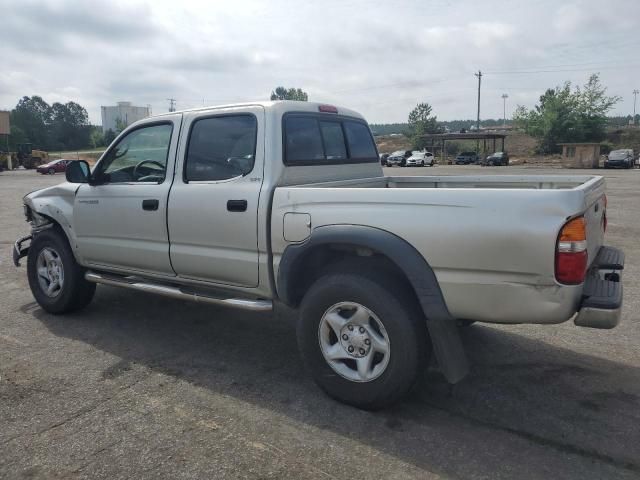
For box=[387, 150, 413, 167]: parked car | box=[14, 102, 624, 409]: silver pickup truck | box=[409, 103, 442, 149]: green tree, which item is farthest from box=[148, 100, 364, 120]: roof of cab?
box=[409, 103, 442, 149]: green tree

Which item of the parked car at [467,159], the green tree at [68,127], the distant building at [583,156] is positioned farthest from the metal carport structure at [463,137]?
the green tree at [68,127]

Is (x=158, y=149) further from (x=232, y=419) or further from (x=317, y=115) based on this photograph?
(x=232, y=419)

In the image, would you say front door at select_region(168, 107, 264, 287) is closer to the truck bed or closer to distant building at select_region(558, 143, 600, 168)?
the truck bed

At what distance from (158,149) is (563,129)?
193 feet

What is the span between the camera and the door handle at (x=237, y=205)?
3831mm

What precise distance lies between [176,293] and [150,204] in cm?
77

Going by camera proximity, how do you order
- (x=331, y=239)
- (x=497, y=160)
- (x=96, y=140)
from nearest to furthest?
(x=331, y=239)
(x=497, y=160)
(x=96, y=140)

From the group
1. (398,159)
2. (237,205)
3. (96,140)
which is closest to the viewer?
(237,205)

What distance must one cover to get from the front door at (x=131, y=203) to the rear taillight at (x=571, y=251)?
296 centimetres

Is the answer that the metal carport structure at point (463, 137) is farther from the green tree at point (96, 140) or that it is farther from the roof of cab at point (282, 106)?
the green tree at point (96, 140)

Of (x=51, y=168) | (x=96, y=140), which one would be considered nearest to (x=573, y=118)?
(x=51, y=168)

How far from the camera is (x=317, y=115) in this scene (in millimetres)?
4484

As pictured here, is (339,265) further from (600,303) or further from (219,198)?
(600,303)

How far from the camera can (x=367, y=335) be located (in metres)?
3.35
